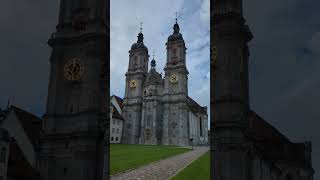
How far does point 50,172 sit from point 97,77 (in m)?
9.20

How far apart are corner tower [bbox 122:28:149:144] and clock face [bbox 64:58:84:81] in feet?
356

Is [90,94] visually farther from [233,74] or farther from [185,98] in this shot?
[185,98]

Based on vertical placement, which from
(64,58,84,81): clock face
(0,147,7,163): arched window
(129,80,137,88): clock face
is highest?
(129,80,137,88): clock face

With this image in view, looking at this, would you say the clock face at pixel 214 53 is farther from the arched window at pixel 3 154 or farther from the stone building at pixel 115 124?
the stone building at pixel 115 124

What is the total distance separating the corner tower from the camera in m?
150

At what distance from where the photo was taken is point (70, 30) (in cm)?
4225

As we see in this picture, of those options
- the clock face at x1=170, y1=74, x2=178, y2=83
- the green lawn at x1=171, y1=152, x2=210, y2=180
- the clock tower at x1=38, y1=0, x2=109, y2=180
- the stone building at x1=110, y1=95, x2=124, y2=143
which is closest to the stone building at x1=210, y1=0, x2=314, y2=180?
the clock tower at x1=38, y1=0, x2=109, y2=180

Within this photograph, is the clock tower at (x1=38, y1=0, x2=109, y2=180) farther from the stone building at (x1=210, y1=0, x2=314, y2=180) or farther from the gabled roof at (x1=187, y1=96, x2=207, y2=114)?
the gabled roof at (x1=187, y1=96, x2=207, y2=114)

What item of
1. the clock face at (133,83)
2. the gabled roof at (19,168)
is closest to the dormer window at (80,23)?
the gabled roof at (19,168)

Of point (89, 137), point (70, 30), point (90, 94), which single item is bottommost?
point (89, 137)

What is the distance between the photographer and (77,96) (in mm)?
40500

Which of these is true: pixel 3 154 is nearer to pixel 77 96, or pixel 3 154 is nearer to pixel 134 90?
pixel 77 96

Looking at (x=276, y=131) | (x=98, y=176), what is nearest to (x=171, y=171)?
(x=276, y=131)

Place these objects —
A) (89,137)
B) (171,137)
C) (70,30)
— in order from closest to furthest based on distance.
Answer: (89,137) → (70,30) → (171,137)
